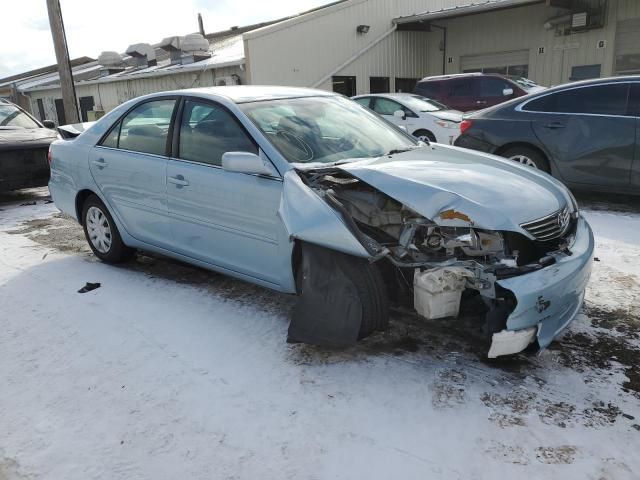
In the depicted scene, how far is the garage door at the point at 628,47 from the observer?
47.5 ft

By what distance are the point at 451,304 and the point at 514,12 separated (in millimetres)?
16999

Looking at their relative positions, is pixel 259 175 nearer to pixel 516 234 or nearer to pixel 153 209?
pixel 153 209

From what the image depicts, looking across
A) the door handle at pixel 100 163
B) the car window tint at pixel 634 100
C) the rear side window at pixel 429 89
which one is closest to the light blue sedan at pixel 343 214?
the door handle at pixel 100 163

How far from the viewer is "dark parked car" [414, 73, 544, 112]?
12.2 m

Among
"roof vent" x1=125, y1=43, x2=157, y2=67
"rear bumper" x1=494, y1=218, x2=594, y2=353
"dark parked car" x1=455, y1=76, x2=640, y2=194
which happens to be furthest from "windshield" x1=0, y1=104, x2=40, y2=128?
"roof vent" x1=125, y1=43, x2=157, y2=67

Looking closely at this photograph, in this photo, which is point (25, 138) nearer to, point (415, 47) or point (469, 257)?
point (469, 257)

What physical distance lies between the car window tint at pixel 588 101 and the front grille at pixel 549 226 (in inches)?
138

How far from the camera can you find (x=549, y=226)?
2.87 metres

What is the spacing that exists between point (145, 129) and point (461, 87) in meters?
10.5

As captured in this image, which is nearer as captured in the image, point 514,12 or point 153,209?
point 153,209

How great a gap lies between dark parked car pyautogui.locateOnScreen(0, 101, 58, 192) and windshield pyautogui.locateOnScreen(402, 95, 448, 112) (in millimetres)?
7238

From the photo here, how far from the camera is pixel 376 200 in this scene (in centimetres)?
293

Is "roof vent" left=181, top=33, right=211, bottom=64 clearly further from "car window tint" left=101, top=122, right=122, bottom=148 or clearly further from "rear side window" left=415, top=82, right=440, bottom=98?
"car window tint" left=101, top=122, right=122, bottom=148

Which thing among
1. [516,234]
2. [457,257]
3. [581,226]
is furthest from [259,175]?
[581,226]
